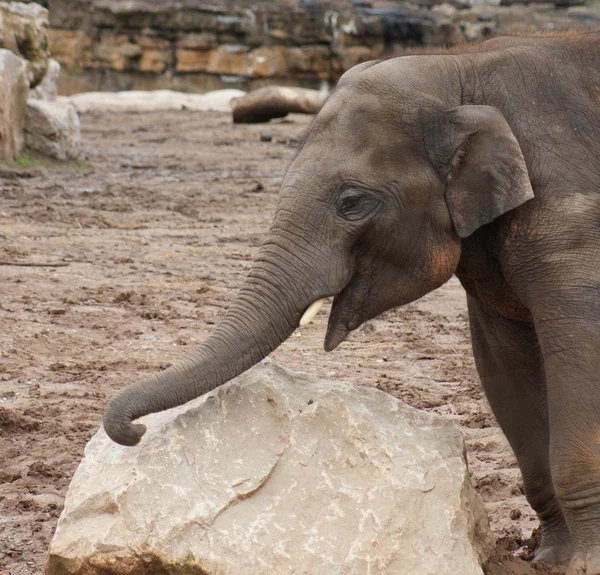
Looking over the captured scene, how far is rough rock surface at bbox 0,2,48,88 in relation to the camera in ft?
41.8

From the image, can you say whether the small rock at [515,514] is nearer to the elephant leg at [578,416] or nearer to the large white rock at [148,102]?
the elephant leg at [578,416]

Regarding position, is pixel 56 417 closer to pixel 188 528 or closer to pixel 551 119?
pixel 188 528

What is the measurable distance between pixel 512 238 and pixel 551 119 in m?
0.41

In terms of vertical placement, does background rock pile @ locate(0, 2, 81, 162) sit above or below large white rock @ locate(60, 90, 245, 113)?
above

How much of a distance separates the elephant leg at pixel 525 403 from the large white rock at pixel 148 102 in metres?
18.3

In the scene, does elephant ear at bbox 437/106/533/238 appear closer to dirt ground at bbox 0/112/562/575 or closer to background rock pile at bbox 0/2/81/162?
dirt ground at bbox 0/112/562/575

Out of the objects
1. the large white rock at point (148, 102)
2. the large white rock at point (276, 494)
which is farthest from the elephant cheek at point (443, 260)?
the large white rock at point (148, 102)

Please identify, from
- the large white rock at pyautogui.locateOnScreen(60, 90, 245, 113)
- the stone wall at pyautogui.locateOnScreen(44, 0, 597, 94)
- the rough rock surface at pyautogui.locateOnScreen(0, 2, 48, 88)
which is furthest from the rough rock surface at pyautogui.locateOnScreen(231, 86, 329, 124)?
the stone wall at pyautogui.locateOnScreen(44, 0, 597, 94)

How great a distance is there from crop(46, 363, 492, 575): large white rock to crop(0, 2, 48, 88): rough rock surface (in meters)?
10.1

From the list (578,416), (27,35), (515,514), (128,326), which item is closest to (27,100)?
(27,35)

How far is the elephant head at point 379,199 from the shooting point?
11.5ft

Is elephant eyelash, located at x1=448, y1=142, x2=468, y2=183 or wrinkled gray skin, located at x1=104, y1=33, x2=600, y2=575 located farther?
elephant eyelash, located at x1=448, y1=142, x2=468, y2=183

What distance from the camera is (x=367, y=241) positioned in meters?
3.64

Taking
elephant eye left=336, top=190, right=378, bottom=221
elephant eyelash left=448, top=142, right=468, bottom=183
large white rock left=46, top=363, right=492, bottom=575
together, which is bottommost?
large white rock left=46, top=363, right=492, bottom=575
